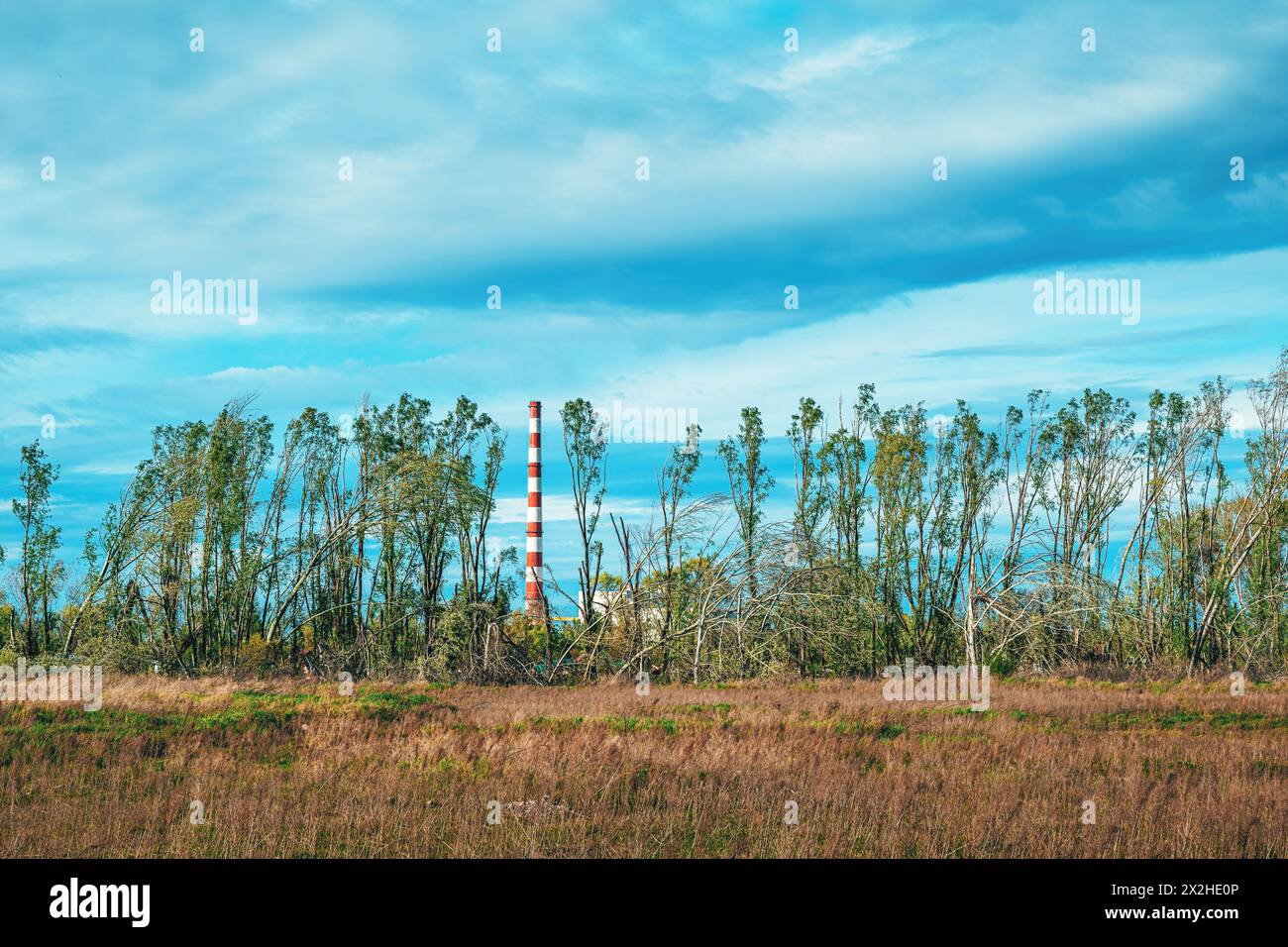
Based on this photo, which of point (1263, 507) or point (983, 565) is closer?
point (1263, 507)

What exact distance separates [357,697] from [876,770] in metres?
13.4

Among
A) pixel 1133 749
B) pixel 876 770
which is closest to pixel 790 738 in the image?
pixel 876 770

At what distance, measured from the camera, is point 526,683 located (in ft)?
103

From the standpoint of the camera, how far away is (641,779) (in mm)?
12609

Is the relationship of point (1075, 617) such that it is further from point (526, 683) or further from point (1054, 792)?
point (1054, 792)

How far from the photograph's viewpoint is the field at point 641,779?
9.57m

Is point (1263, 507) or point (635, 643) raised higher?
point (1263, 507)

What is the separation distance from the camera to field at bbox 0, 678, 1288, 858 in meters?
9.57

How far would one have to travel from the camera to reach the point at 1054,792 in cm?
1153
